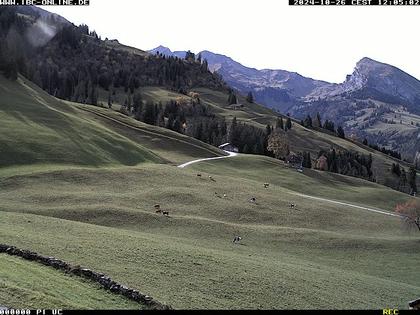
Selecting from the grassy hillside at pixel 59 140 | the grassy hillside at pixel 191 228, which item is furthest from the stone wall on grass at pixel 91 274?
the grassy hillside at pixel 59 140

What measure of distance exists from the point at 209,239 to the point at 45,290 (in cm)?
3046

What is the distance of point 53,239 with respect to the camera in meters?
35.6

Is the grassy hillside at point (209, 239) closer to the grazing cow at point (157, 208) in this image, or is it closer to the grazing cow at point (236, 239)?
the grazing cow at point (157, 208)

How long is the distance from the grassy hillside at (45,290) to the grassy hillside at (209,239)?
3.18 m

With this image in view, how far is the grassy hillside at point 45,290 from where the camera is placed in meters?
20.6

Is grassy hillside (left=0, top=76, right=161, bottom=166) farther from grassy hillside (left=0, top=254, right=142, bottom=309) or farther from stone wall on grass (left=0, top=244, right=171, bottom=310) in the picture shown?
grassy hillside (left=0, top=254, right=142, bottom=309)

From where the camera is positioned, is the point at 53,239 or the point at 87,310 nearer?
the point at 87,310

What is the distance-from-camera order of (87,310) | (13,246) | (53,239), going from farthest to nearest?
1. (53,239)
2. (13,246)
3. (87,310)

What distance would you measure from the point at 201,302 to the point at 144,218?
98.4 feet

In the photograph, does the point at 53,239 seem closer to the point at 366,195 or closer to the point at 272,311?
the point at 272,311

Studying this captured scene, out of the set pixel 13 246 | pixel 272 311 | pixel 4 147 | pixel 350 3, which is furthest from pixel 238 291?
pixel 4 147

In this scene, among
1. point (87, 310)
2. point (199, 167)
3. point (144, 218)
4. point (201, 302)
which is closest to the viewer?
point (87, 310)

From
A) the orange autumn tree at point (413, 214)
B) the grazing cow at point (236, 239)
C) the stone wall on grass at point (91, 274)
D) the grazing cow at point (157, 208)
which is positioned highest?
the stone wall on grass at point (91, 274)

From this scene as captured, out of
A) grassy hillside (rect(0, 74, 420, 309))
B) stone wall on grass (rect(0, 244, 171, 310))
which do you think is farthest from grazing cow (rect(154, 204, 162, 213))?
stone wall on grass (rect(0, 244, 171, 310))
